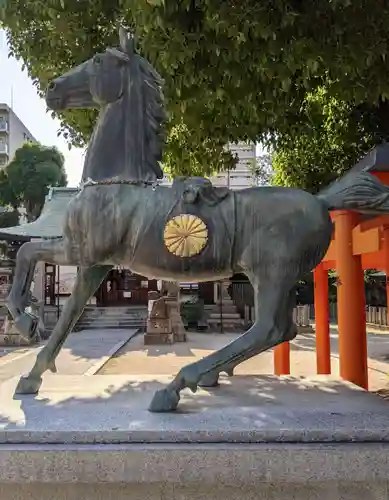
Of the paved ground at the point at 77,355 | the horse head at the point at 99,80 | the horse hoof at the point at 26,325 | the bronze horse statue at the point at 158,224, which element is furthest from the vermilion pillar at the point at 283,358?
the horse head at the point at 99,80

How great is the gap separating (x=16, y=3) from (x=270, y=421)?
411cm

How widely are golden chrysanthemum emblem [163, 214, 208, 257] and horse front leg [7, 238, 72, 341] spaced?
2.10 feet

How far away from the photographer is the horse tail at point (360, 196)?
2.70 meters

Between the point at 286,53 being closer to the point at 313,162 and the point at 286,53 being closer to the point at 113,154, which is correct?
the point at 113,154

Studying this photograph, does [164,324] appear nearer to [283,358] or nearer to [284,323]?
[283,358]

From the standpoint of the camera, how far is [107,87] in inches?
119

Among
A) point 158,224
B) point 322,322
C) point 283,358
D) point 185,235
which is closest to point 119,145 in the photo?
point 158,224

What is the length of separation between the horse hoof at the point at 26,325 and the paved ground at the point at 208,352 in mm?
4717

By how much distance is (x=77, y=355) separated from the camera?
38.9 ft

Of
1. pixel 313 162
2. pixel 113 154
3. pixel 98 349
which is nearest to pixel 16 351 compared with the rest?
pixel 98 349

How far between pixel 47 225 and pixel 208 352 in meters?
7.31

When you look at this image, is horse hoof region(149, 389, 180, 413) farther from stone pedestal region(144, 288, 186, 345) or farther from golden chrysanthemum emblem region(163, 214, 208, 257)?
stone pedestal region(144, 288, 186, 345)

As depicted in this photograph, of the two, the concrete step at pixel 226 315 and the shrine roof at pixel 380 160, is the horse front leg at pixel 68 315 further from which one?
the concrete step at pixel 226 315

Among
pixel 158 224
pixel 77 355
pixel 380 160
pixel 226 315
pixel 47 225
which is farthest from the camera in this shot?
pixel 226 315
